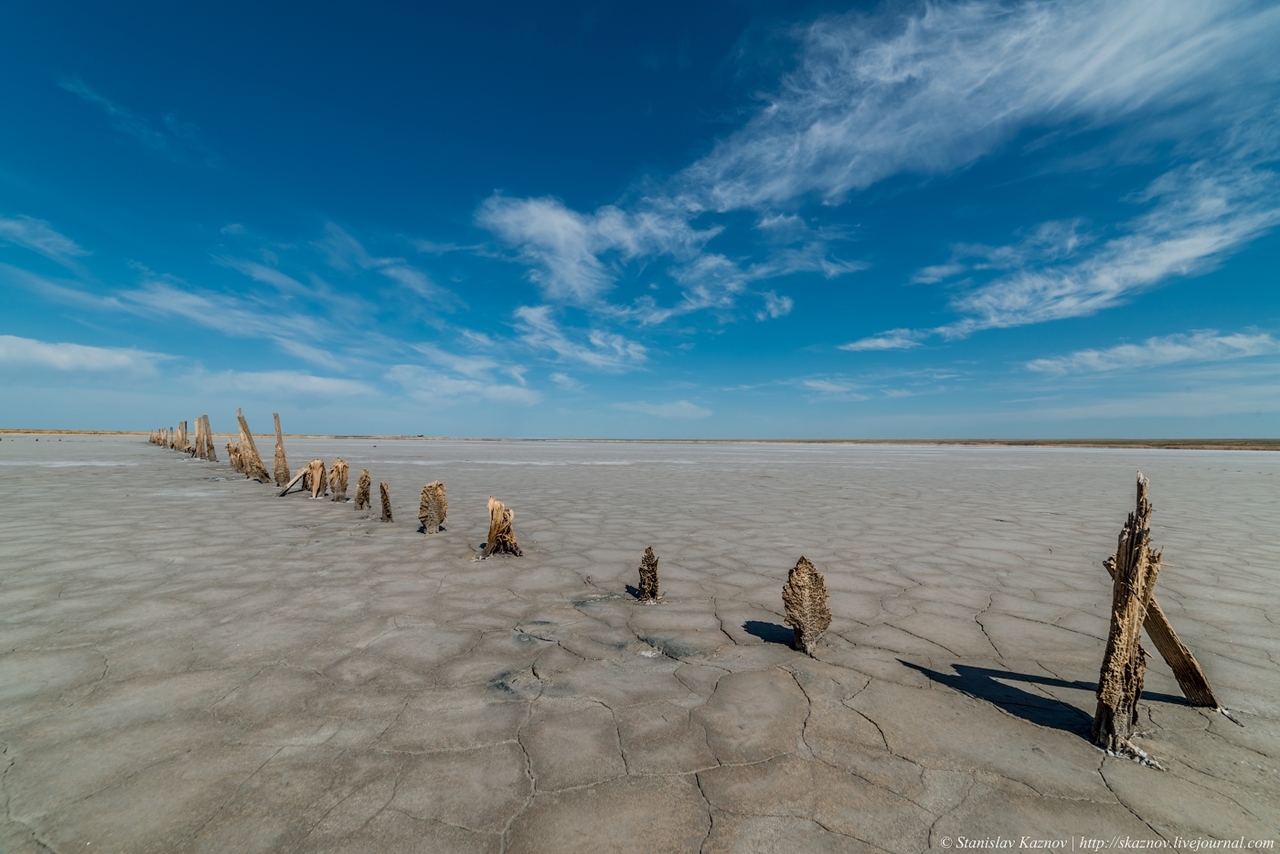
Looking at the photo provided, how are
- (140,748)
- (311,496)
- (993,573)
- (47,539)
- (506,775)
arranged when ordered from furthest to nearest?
1. (311,496)
2. (47,539)
3. (993,573)
4. (140,748)
5. (506,775)

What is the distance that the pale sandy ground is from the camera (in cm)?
181

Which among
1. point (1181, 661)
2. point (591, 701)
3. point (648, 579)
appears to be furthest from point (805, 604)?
point (1181, 661)

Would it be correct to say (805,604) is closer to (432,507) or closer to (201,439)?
(432,507)

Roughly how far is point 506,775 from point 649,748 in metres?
0.58

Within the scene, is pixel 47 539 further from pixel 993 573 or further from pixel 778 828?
pixel 993 573

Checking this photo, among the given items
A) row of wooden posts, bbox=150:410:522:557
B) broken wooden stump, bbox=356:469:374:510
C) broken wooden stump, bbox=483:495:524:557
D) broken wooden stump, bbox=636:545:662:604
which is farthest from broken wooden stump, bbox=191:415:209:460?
broken wooden stump, bbox=636:545:662:604

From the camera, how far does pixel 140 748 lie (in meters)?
2.19

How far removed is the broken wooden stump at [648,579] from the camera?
4066mm

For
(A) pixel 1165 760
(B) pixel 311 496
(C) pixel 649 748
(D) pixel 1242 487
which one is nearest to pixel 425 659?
(C) pixel 649 748

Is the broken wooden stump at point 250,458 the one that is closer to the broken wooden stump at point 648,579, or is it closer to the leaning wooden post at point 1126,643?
the broken wooden stump at point 648,579

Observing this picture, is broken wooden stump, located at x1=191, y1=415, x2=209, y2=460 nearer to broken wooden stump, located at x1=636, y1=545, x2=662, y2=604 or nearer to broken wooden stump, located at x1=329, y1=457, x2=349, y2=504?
broken wooden stump, located at x1=329, y1=457, x2=349, y2=504

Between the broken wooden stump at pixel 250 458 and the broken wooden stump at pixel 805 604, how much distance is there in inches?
529

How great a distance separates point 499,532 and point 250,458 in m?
11.2

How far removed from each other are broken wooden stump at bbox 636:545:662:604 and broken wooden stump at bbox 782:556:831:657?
116cm
